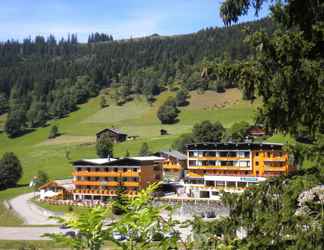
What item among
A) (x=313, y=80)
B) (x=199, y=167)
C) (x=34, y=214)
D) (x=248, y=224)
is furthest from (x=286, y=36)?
(x=199, y=167)

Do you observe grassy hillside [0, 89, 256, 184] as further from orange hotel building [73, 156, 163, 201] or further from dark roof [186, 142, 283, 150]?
dark roof [186, 142, 283, 150]

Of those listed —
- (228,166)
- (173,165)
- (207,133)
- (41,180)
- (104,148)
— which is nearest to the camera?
(228,166)

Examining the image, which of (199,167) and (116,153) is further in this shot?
(116,153)

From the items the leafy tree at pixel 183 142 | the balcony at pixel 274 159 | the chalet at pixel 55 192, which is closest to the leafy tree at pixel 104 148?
the leafy tree at pixel 183 142

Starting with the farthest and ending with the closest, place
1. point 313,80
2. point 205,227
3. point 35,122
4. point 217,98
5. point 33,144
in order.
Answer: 1. point 35,122
2. point 217,98
3. point 33,144
4. point 205,227
5. point 313,80

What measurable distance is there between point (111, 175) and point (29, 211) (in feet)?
49.1

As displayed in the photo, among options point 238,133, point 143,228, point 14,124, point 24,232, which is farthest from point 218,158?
point 14,124

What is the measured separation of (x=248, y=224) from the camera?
11961 millimetres

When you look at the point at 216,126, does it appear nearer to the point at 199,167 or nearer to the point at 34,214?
the point at 199,167

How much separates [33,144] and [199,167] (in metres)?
85.4

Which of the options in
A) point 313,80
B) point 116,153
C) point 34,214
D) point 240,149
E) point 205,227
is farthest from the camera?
point 116,153

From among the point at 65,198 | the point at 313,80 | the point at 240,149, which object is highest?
the point at 313,80

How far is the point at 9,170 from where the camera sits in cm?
10075

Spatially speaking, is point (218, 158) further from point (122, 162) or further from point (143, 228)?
point (143, 228)
